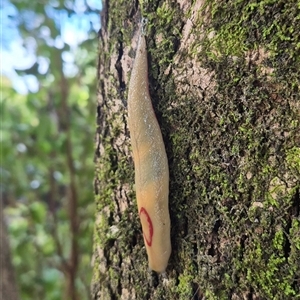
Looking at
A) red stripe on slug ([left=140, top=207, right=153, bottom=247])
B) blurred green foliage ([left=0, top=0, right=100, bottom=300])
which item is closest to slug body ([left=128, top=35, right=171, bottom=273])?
red stripe on slug ([left=140, top=207, right=153, bottom=247])

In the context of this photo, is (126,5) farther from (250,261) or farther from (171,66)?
(250,261)

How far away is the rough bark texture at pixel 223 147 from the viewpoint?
18.8 inches

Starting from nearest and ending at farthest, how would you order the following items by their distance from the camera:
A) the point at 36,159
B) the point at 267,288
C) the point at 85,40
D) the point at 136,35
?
the point at 267,288 → the point at 136,35 → the point at 85,40 → the point at 36,159

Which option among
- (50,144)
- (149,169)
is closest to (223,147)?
(149,169)

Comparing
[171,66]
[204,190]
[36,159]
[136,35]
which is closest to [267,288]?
[204,190]

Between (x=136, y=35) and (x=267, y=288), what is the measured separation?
0.47 meters

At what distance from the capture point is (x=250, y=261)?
19.7 inches

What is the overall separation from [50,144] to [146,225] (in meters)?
1.19

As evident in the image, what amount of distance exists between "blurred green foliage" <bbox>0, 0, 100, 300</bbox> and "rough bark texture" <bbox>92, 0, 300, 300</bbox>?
85 centimetres

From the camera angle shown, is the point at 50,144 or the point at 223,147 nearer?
the point at 223,147

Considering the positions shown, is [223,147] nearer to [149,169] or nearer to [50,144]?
[149,169]

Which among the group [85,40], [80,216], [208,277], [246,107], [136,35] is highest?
[85,40]

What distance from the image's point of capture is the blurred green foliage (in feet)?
5.09

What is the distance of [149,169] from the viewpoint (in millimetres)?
589
